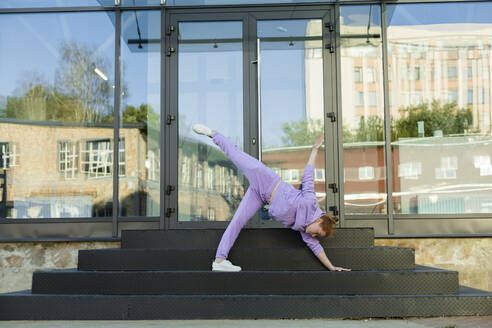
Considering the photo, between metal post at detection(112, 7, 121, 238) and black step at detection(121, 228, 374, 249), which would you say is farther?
metal post at detection(112, 7, 121, 238)

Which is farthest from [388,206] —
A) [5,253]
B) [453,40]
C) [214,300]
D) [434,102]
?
[5,253]

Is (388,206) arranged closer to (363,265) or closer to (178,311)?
(363,265)

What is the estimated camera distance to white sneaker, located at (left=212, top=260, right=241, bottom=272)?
502 centimetres

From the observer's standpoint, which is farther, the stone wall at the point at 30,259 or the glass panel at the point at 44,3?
the glass panel at the point at 44,3

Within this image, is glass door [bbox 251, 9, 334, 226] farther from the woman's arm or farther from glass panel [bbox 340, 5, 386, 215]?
the woman's arm

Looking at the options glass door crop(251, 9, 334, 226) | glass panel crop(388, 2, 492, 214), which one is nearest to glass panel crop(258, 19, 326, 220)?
glass door crop(251, 9, 334, 226)

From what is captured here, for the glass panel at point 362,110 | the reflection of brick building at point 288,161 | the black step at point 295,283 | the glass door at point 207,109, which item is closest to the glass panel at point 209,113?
the glass door at point 207,109

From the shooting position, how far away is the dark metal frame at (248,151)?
645 centimetres

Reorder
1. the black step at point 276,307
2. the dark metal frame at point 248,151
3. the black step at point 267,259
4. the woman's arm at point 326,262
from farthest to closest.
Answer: the dark metal frame at point 248,151 < the black step at point 267,259 < the woman's arm at point 326,262 < the black step at point 276,307

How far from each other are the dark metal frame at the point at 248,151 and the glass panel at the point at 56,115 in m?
0.14

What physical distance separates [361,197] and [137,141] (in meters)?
2.78

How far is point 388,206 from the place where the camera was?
6.52m

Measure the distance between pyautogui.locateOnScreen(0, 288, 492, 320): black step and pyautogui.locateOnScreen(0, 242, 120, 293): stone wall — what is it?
5.67 ft

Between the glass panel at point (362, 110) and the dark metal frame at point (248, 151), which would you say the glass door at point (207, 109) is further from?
the glass panel at point (362, 110)
